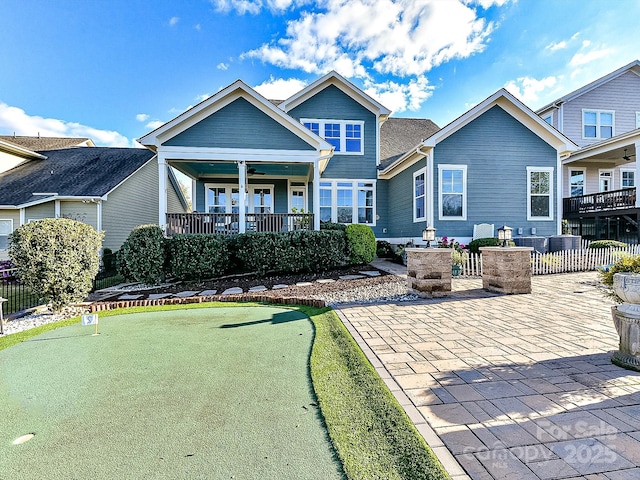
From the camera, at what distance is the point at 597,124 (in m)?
17.7

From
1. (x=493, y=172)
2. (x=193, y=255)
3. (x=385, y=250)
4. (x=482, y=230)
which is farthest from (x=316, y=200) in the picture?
(x=493, y=172)

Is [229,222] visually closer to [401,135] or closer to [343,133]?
→ [343,133]

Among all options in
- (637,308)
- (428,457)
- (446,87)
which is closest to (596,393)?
(637,308)

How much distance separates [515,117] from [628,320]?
38.9 ft

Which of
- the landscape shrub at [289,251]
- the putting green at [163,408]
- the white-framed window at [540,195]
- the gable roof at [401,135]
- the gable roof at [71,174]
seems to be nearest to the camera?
the putting green at [163,408]

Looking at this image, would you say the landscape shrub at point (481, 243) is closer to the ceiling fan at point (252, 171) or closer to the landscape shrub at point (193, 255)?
the landscape shrub at point (193, 255)

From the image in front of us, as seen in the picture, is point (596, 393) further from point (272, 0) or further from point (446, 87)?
point (446, 87)

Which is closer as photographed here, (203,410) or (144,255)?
(203,410)

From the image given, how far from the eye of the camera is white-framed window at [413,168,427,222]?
40.8 feet

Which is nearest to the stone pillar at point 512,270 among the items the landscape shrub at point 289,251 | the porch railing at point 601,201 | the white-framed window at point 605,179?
the landscape shrub at point 289,251

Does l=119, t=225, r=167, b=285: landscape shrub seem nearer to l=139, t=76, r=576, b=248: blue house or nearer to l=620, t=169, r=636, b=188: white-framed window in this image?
l=139, t=76, r=576, b=248: blue house

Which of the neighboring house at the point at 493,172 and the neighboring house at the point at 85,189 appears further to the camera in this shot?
the neighboring house at the point at 85,189

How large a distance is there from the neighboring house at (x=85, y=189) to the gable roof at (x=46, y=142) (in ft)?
8.56

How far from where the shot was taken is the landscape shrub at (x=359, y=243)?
417 inches
